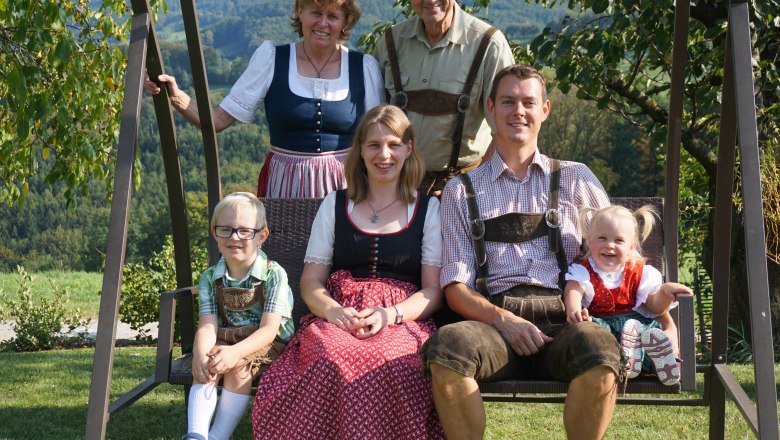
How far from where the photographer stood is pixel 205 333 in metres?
3.13

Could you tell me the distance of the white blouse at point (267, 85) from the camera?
12.5ft

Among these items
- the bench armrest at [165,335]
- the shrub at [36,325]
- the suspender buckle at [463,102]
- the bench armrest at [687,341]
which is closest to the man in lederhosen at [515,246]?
the bench armrest at [687,341]

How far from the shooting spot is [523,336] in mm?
2980

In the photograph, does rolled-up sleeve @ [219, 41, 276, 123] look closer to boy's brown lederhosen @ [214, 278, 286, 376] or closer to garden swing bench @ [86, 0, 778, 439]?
garden swing bench @ [86, 0, 778, 439]

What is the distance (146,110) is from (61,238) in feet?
26.6

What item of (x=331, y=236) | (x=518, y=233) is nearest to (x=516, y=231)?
(x=518, y=233)

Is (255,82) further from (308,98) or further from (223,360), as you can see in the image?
(223,360)

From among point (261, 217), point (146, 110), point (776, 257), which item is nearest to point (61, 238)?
point (146, 110)

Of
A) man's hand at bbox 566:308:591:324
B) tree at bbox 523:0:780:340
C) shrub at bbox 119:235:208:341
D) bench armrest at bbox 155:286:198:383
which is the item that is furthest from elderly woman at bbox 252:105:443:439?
shrub at bbox 119:235:208:341

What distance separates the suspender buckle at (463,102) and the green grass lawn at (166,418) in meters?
1.50

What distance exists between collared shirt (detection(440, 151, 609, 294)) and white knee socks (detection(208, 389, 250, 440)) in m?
0.76

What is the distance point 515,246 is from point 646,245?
59cm

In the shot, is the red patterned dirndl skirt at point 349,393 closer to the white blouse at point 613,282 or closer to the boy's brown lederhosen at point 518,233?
the boy's brown lederhosen at point 518,233

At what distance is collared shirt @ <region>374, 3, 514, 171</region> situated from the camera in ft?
12.8
